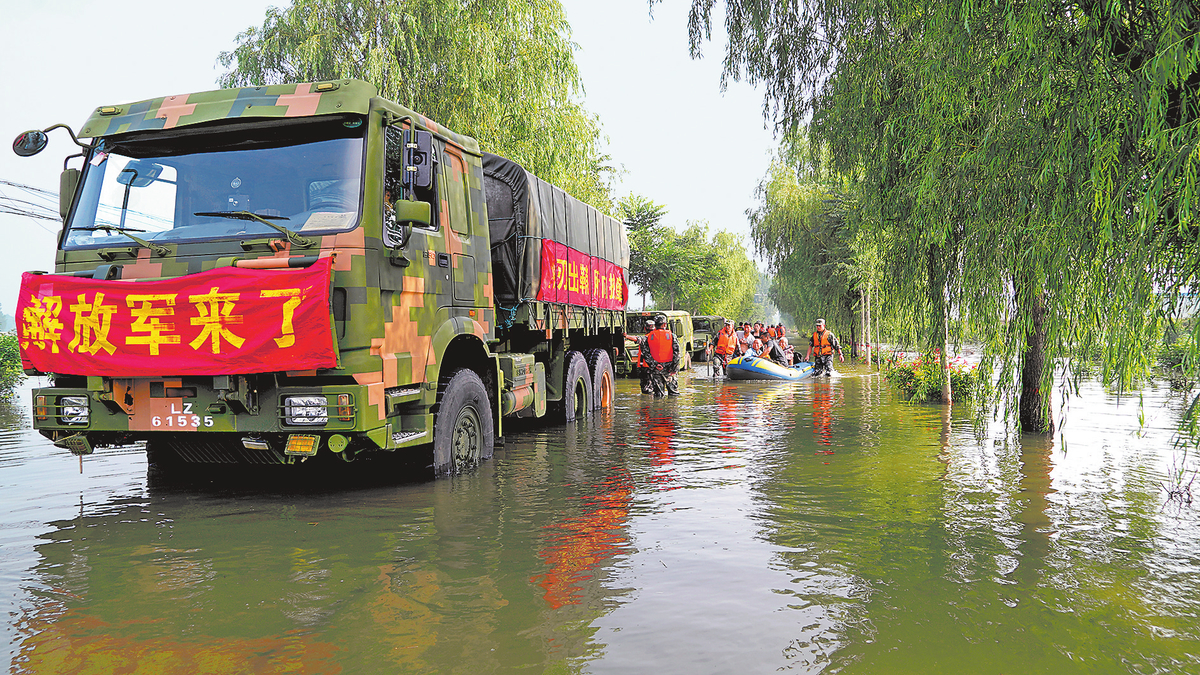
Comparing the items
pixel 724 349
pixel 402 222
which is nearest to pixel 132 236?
pixel 402 222

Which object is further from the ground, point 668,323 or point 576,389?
point 668,323

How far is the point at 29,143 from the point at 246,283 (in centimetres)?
225

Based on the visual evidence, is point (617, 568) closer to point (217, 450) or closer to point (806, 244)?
point (217, 450)

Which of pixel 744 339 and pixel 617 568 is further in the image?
pixel 744 339

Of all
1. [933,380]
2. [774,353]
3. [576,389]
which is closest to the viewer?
[576,389]

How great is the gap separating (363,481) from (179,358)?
2.24 meters

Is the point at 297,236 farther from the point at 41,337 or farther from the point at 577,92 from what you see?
the point at 577,92

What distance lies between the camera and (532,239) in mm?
10414

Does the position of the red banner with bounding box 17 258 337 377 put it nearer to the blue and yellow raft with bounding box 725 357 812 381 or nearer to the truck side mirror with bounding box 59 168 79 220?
the truck side mirror with bounding box 59 168 79 220

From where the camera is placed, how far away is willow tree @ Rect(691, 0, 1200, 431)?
4.99 m

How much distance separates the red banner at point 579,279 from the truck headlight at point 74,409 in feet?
17.1

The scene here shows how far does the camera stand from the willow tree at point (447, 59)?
18.0 meters

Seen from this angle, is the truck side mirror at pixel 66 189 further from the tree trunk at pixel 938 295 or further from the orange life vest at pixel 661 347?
the orange life vest at pixel 661 347

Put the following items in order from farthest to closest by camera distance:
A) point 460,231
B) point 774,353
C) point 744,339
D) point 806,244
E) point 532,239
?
1. point 806,244
2. point 744,339
3. point 774,353
4. point 532,239
5. point 460,231
